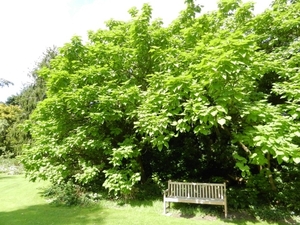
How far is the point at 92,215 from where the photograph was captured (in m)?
6.64

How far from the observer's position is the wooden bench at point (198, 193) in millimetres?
6195

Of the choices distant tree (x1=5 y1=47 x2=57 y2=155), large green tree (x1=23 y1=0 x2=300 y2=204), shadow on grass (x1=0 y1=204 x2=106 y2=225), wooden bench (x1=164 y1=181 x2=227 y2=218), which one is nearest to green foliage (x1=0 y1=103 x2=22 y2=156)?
distant tree (x1=5 y1=47 x2=57 y2=155)

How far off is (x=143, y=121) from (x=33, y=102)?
21.8 m

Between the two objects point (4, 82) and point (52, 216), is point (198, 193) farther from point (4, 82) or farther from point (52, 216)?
point (4, 82)

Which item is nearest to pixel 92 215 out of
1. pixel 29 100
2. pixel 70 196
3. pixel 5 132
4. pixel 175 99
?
pixel 70 196

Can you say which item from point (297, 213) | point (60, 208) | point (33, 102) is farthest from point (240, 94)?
point (33, 102)

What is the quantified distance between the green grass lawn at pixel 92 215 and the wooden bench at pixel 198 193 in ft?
1.50

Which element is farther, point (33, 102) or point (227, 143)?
point (33, 102)

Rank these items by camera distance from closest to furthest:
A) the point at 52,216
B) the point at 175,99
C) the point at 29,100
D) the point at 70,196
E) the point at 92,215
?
the point at 175,99
the point at 52,216
the point at 92,215
the point at 70,196
the point at 29,100

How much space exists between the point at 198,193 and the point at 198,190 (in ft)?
0.28

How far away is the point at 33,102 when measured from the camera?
23.9 m

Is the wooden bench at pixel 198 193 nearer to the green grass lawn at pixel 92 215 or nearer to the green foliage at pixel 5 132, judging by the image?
the green grass lawn at pixel 92 215

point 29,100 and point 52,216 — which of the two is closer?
point 52,216

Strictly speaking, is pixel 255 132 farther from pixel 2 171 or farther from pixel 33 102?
pixel 33 102
